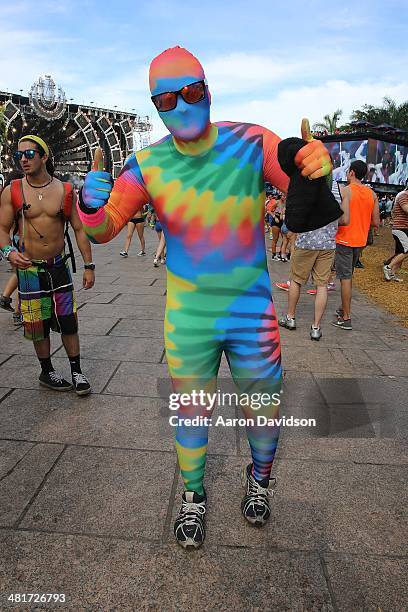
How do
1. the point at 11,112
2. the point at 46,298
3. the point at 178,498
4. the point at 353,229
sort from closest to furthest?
the point at 178,498, the point at 46,298, the point at 353,229, the point at 11,112

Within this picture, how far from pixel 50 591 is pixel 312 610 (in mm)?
966

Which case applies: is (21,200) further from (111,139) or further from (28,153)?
(111,139)

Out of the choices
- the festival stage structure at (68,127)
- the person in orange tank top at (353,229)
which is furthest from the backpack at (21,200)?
the festival stage structure at (68,127)

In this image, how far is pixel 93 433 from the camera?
273cm

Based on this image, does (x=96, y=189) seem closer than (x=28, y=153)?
Yes

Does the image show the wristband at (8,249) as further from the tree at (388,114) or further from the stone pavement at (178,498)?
the tree at (388,114)

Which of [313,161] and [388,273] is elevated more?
[313,161]

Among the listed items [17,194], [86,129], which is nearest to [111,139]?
[86,129]

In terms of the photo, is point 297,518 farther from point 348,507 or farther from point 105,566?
point 105,566

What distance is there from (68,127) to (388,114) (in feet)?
91.3

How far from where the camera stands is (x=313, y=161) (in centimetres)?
146

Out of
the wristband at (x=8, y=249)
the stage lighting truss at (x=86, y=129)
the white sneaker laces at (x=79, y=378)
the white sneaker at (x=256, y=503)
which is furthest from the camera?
the stage lighting truss at (x=86, y=129)

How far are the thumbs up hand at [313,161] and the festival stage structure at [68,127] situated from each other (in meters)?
33.8

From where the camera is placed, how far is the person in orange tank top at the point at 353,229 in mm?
4863
